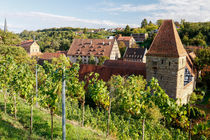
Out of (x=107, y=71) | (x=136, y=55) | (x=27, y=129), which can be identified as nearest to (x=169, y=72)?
(x=107, y=71)

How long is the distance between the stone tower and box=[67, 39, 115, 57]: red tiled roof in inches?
1296

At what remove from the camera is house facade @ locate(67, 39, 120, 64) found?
178 ft

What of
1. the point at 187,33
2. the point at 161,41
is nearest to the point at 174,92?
the point at 161,41

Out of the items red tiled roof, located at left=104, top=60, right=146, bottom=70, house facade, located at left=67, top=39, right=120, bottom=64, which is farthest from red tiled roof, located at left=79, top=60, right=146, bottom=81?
house facade, located at left=67, top=39, right=120, bottom=64

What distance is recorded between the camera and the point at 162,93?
287 inches

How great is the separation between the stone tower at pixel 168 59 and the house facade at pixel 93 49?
32.7 metres

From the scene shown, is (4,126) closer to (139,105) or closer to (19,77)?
(19,77)

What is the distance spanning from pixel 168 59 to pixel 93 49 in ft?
125

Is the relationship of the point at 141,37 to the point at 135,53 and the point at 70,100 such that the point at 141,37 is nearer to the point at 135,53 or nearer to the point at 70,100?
the point at 135,53

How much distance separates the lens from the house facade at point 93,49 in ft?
178

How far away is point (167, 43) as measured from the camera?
65.4 feet

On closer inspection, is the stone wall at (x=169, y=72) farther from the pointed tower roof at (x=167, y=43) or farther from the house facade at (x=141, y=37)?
the house facade at (x=141, y=37)

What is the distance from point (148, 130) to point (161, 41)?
1007 centimetres

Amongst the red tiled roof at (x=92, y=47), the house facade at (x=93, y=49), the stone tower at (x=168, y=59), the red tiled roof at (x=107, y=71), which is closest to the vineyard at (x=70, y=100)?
the stone tower at (x=168, y=59)
